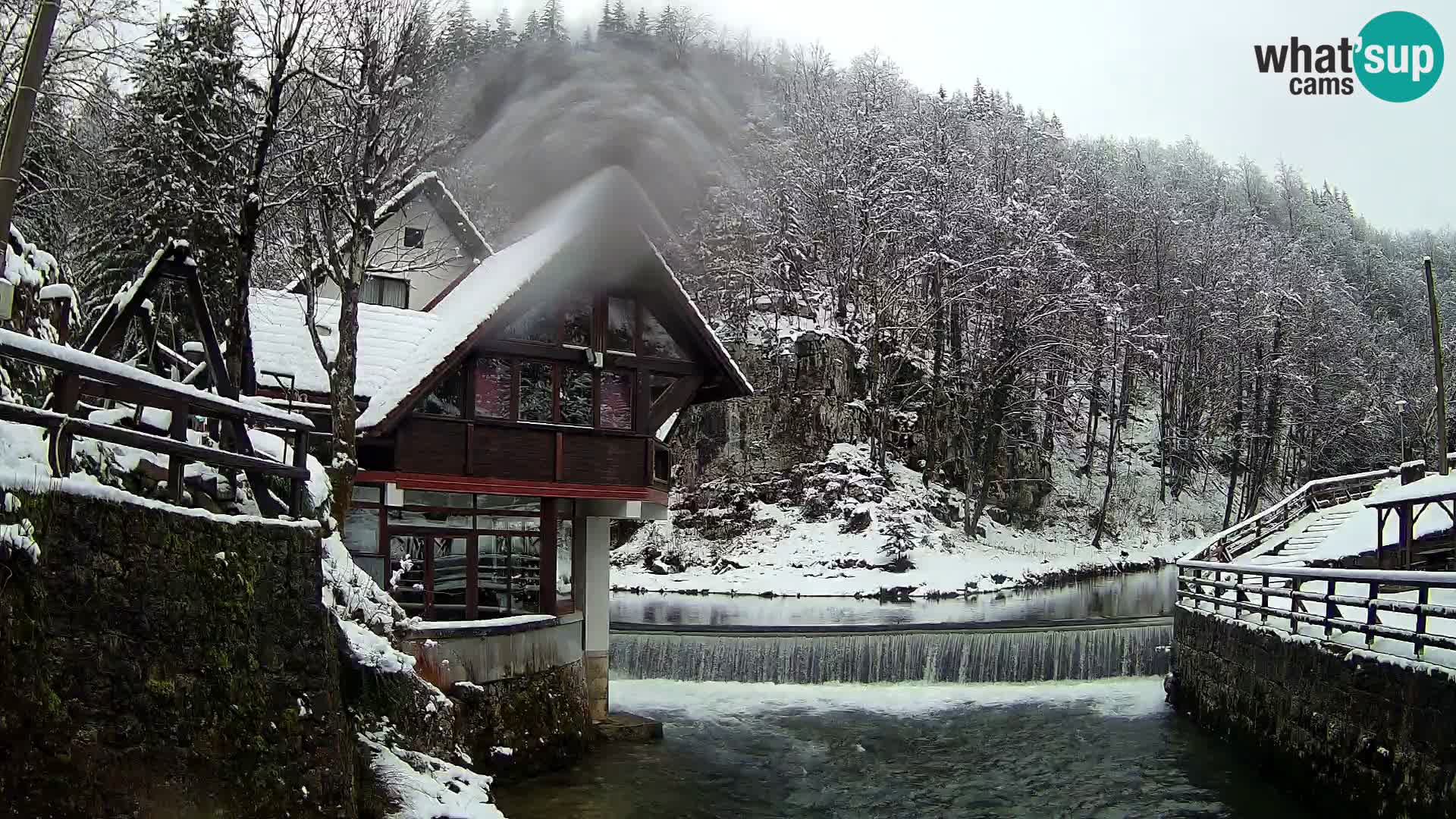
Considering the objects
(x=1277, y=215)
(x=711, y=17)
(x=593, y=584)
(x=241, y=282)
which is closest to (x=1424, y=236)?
(x=1277, y=215)

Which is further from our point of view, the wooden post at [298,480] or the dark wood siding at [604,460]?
the dark wood siding at [604,460]

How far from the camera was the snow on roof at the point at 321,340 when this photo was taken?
19750 millimetres

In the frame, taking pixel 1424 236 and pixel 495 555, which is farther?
pixel 1424 236

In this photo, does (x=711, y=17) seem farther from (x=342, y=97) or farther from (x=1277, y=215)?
(x=1277, y=215)

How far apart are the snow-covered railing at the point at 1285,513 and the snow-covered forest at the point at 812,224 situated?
1523 centimetres

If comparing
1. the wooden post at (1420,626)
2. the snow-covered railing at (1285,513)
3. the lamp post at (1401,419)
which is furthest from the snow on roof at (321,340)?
the lamp post at (1401,419)

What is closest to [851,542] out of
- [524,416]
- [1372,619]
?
[524,416]

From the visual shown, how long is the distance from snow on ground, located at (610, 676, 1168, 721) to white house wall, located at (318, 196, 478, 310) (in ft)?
32.0

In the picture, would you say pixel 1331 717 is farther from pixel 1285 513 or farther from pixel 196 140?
pixel 1285 513

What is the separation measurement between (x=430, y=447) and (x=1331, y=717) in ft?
43.4

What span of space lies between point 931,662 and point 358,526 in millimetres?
11978

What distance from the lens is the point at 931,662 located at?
2466 centimetres

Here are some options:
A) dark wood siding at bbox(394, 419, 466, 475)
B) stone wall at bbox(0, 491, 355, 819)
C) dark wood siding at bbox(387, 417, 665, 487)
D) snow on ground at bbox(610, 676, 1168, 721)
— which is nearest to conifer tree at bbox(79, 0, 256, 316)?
dark wood siding at bbox(394, 419, 466, 475)

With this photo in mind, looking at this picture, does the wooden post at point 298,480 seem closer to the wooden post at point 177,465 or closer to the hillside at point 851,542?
the wooden post at point 177,465
